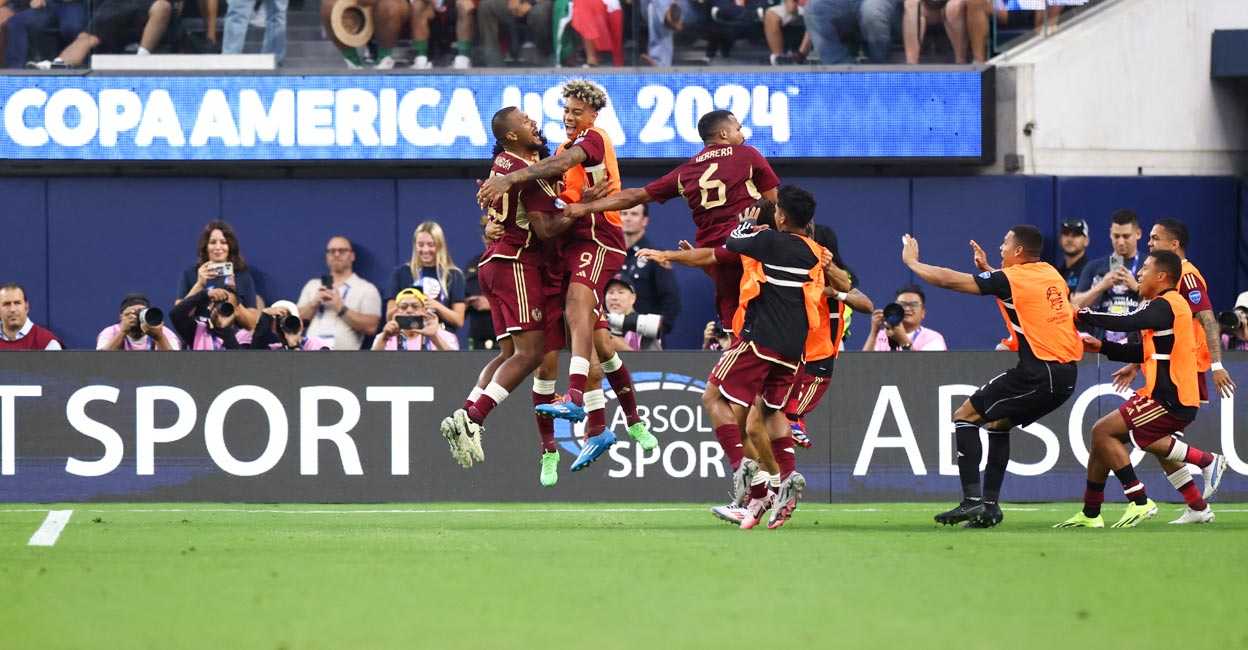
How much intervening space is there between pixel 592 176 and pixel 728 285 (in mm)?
1232

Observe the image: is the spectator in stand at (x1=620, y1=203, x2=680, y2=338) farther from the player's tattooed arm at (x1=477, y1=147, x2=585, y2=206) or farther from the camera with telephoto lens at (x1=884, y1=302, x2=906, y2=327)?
the player's tattooed arm at (x1=477, y1=147, x2=585, y2=206)

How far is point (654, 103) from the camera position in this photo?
17297 mm

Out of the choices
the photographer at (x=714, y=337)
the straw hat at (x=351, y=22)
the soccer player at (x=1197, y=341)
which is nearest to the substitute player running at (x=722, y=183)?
the soccer player at (x=1197, y=341)

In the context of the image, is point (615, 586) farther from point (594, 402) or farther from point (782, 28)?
point (782, 28)

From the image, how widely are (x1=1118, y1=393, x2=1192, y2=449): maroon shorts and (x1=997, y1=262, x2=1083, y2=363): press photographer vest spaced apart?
806mm

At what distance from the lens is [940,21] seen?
1720 cm

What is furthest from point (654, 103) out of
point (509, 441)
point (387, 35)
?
point (509, 441)

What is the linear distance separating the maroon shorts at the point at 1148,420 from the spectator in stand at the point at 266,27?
998cm

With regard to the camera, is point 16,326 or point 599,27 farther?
point 599,27

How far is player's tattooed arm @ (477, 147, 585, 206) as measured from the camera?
413 inches

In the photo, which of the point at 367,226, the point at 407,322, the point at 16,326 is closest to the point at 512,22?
the point at 367,226

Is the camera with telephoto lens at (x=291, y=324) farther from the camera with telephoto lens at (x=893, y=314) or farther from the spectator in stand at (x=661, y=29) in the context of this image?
the camera with telephoto lens at (x=893, y=314)

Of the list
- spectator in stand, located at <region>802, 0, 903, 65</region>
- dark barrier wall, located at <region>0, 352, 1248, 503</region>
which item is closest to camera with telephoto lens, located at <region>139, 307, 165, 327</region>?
dark barrier wall, located at <region>0, 352, 1248, 503</region>

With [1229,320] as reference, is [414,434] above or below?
below
